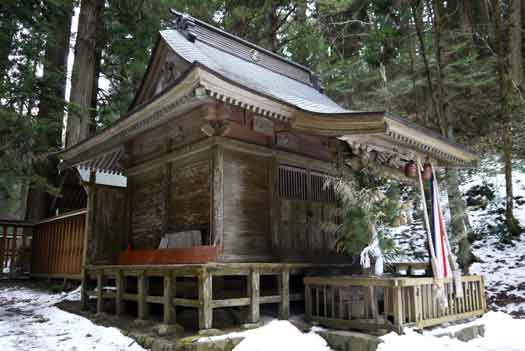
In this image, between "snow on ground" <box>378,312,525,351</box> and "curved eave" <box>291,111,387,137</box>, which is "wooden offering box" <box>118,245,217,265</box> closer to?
"curved eave" <box>291,111,387,137</box>

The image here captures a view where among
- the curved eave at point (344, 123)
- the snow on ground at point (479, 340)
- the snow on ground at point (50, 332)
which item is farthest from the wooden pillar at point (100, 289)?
the snow on ground at point (479, 340)

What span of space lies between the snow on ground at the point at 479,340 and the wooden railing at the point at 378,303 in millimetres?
157

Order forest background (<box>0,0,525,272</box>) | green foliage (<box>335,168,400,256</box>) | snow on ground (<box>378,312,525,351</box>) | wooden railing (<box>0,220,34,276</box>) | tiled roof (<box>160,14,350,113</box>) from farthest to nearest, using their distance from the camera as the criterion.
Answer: wooden railing (<box>0,220,34,276</box>) → forest background (<box>0,0,525,272</box>) → tiled roof (<box>160,14,350,113</box>) → green foliage (<box>335,168,400,256</box>) → snow on ground (<box>378,312,525,351</box>)

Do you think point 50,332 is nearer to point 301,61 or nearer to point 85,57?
point 85,57

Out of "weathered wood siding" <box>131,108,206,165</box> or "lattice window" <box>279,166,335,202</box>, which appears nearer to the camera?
"weathered wood siding" <box>131,108,206,165</box>

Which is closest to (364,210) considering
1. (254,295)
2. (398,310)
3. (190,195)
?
(398,310)

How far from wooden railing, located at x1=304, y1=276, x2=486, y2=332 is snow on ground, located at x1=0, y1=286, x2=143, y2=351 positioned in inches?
100

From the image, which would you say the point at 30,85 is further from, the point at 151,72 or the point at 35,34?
the point at 151,72

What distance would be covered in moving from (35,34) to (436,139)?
474 inches

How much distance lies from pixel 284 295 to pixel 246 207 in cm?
151

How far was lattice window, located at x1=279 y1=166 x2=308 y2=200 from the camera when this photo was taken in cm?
722

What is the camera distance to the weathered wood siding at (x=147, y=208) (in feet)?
26.2

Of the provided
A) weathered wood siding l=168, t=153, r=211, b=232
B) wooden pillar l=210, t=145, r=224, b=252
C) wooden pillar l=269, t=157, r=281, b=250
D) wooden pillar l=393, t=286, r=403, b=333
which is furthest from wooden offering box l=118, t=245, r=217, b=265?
wooden pillar l=393, t=286, r=403, b=333

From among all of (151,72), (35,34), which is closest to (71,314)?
(151,72)
